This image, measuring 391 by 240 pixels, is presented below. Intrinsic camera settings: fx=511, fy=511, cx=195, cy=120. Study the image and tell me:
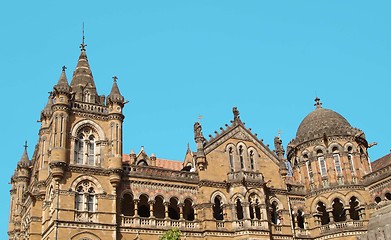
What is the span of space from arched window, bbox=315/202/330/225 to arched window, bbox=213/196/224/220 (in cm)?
966

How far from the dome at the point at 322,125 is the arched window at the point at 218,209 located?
12027 millimetres

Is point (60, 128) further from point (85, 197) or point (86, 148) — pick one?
point (85, 197)

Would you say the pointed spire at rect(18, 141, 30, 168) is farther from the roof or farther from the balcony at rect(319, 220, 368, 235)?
the balcony at rect(319, 220, 368, 235)

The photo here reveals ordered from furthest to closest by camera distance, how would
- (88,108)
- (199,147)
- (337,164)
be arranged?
(337,164)
(199,147)
(88,108)

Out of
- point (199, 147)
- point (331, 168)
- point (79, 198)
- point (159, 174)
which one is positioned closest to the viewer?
point (79, 198)

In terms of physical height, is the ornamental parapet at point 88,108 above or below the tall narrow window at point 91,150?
above

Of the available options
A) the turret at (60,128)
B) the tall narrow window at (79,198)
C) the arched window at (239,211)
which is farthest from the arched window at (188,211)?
the turret at (60,128)

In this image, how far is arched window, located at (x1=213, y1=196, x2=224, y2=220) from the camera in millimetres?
44312

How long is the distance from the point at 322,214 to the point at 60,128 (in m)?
25.8

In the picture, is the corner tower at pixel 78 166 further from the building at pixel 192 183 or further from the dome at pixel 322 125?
the dome at pixel 322 125

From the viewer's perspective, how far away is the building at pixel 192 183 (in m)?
39.0

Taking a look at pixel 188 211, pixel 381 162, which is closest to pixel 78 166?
pixel 188 211

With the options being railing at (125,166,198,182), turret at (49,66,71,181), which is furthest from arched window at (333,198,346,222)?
turret at (49,66,71,181)

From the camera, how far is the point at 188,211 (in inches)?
1797
